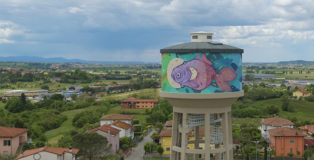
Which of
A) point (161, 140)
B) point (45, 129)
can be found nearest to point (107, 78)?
point (45, 129)

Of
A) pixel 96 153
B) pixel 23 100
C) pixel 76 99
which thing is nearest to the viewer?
pixel 96 153

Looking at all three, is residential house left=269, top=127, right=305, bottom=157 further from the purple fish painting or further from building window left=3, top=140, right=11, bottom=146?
building window left=3, top=140, right=11, bottom=146

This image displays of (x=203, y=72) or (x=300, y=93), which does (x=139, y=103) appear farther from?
(x=203, y=72)

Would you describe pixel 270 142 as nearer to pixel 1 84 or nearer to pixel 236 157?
pixel 236 157

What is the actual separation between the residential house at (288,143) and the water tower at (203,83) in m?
22.4

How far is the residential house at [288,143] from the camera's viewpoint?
4144 centimetres

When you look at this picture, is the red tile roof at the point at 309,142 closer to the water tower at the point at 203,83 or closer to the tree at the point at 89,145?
the tree at the point at 89,145

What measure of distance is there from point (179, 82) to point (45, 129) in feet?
143

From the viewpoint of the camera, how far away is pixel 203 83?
1948 cm

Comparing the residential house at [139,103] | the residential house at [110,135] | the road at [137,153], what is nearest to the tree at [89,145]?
the residential house at [110,135]

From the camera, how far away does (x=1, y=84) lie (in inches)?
5285

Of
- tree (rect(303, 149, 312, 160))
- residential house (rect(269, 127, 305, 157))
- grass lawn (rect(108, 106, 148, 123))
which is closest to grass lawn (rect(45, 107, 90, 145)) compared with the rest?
grass lawn (rect(108, 106, 148, 123))

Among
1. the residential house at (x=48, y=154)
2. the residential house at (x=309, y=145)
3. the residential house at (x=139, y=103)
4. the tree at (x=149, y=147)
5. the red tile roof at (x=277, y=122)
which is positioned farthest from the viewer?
the residential house at (x=139, y=103)

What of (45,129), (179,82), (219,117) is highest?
(179,82)
